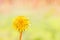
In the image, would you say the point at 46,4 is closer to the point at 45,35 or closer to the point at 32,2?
the point at 32,2

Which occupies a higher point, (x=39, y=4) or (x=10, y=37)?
(x=39, y=4)

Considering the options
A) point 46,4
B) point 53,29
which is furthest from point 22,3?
point 53,29

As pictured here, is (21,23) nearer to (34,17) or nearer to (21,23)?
(21,23)

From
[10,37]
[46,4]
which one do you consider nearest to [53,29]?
[46,4]

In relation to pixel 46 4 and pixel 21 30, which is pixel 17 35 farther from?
pixel 46 4
